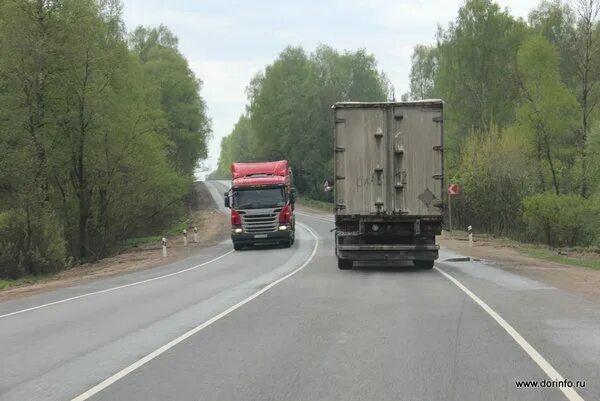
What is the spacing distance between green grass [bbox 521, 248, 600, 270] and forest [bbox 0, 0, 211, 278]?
20040 millimetres

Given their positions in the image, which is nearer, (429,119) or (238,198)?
(429,119)

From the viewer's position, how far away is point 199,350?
777 cm

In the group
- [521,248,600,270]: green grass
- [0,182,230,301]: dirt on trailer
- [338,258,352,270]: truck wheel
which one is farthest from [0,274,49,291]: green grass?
[521,248,600,270]: green grass

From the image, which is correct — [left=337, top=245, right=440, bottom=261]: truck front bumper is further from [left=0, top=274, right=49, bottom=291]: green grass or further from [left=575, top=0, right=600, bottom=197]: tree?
[left=575, top=0, right=600, bottom=197]: tree

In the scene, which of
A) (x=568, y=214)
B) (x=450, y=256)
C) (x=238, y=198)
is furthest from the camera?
(x=568, y=214)

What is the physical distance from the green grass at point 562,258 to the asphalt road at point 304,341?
746cm

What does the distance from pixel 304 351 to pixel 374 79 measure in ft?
249

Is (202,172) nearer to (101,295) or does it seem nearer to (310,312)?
(101,295)

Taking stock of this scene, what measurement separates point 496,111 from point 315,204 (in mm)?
28208

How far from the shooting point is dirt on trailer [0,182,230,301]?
20.4 meters

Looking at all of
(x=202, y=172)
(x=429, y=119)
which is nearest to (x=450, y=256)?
(x=429, y=119)

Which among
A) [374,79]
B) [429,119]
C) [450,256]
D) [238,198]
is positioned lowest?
[450,256]

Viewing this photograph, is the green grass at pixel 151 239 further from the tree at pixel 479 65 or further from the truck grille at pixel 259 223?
the tree at pixel 479 65

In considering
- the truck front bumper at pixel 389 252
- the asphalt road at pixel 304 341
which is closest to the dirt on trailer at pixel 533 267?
the asphalt road at pixel 304 341
